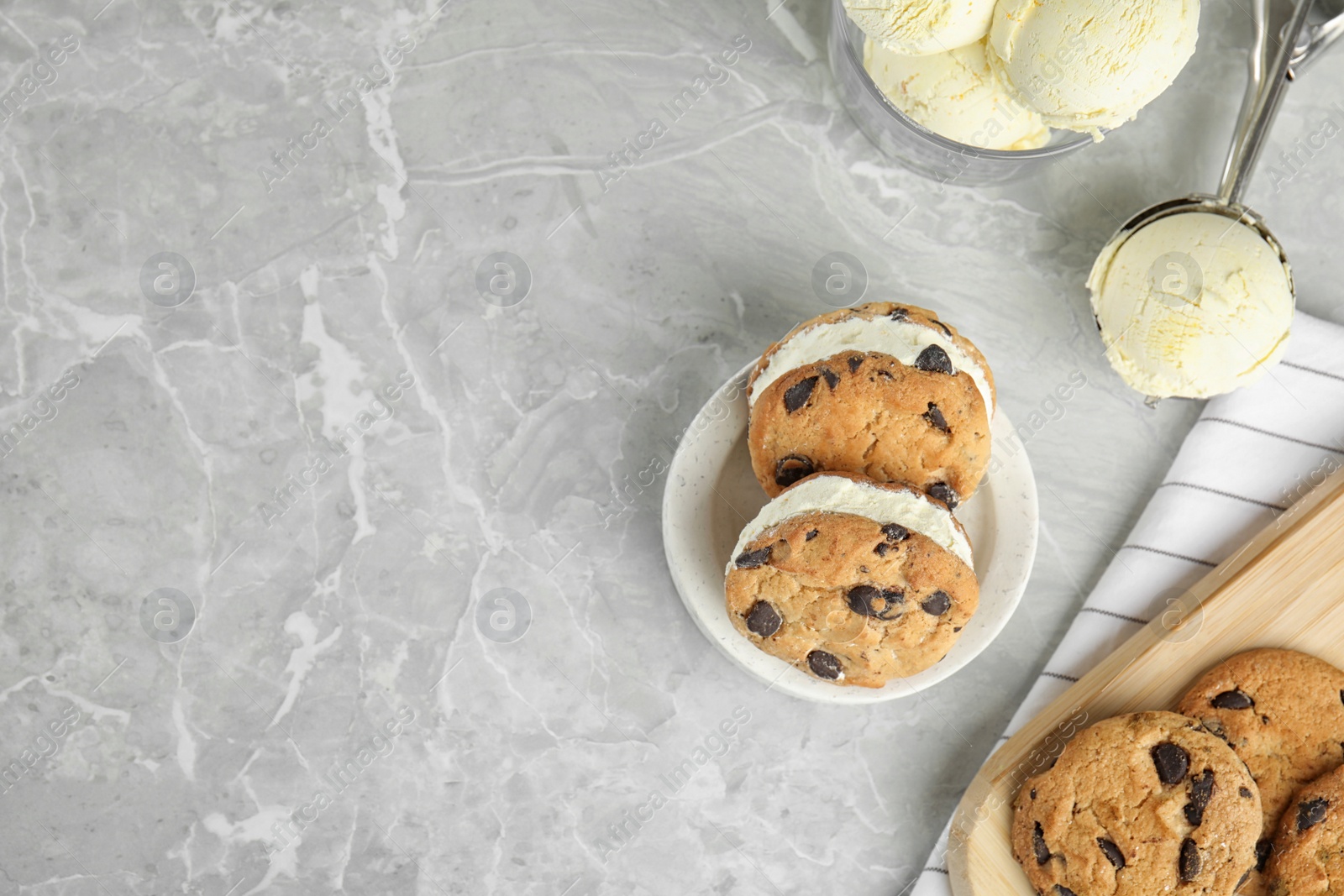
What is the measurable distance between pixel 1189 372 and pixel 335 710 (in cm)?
180

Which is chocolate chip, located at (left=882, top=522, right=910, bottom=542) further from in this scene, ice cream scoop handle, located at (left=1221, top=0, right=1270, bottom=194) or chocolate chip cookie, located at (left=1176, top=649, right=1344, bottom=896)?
ice cream scoop handle, located at (left=1221, top=0, right=1270, bottom=194)

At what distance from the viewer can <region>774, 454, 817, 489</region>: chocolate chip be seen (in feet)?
5.42

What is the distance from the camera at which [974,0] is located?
158 centimetres

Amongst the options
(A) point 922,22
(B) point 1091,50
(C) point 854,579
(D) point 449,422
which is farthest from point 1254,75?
(D) point 449,422

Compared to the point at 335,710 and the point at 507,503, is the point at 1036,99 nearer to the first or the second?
the point at 507,503

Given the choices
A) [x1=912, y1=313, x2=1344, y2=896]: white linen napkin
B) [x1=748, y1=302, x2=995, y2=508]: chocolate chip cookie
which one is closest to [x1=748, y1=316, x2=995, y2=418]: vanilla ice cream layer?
[x1=748, y1=302, x2=995, y2=508]: chocolate chip cookie

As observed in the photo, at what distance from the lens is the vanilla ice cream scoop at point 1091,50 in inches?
60.8

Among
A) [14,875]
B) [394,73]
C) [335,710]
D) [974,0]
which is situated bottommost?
[14,875]

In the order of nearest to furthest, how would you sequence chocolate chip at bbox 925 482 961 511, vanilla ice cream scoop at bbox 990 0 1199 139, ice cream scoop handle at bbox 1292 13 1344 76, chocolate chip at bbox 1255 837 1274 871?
vanilla ice cream scoop at bbox 990 0 1199 139
chocolate chip at bbox 925 482 961 511
chocolate chip at bbox 1255 837 1274 871
ice cream scoop handle at bbox 1292 13 1344 76

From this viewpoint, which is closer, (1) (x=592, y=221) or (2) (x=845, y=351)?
(2) (x=845, y=351)

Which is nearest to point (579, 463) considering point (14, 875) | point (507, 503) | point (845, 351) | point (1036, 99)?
point (507, 503)

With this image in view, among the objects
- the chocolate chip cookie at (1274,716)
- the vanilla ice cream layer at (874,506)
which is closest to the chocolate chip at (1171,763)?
the chocolate chip cookie at (1274,716)

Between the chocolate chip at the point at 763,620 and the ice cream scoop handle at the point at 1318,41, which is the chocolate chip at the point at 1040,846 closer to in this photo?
the chocolate chip at the point at 763,620

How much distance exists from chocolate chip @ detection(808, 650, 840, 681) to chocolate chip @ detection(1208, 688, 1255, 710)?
2.44 feet
